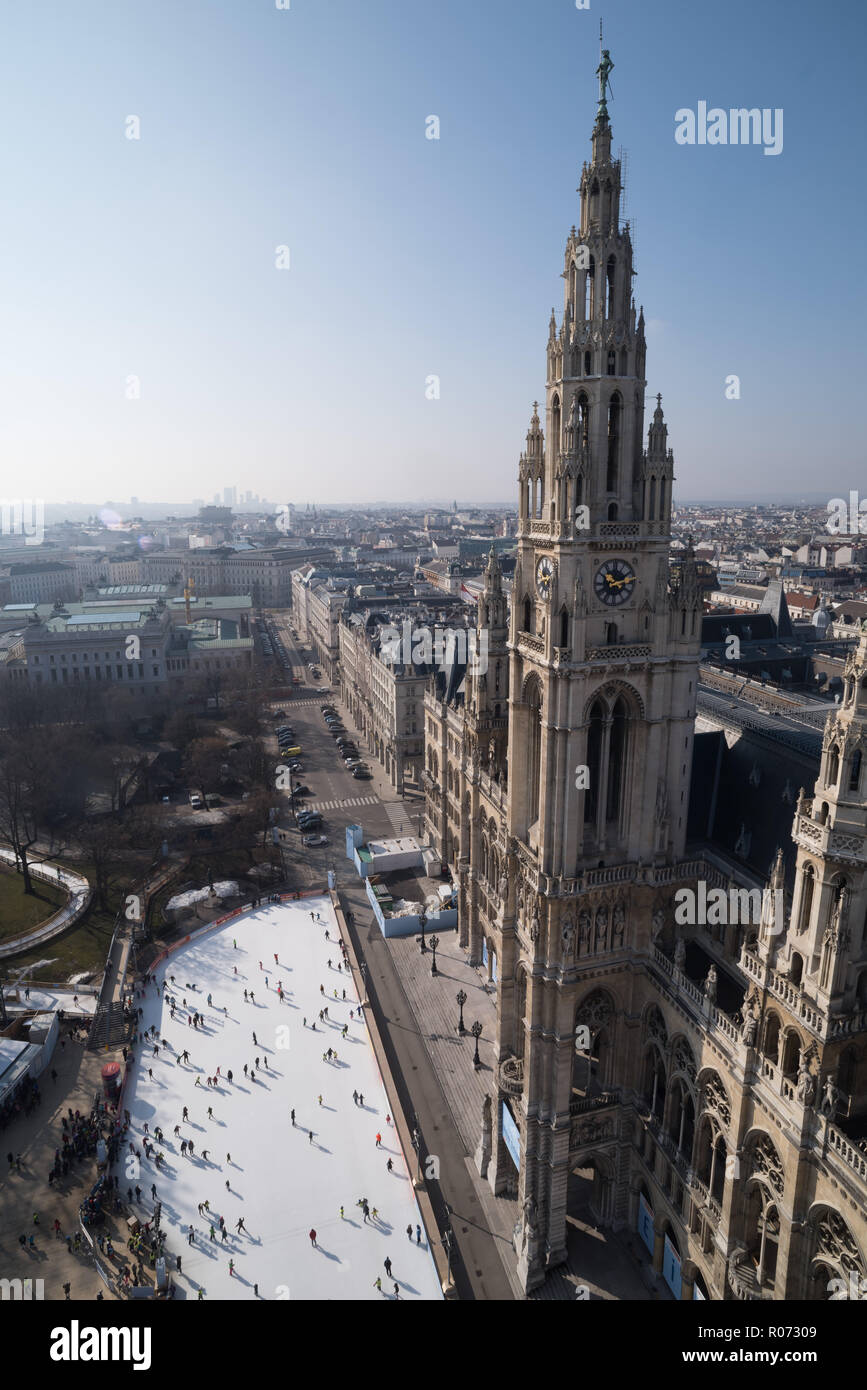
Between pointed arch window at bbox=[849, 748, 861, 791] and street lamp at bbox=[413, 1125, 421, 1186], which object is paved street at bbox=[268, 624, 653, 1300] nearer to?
street lamp at bbox=[413, 1125, 421, 1186]

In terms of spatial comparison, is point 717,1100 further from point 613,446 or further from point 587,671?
point 613,446

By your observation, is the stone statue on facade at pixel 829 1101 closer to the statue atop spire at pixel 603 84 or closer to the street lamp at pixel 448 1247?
the street lamp at pixel 448 1247

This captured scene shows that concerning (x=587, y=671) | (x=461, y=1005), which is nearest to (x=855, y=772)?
(x=587, y=671)

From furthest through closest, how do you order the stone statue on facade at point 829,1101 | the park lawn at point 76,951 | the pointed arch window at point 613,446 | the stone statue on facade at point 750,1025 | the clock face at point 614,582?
the park lawn at point 76,951 → the clock face at point 614,582 → the pointed arch window at point 613,446 → the stone statue on facade at point 750,1025 → the stone statue on facade at point 829,1101

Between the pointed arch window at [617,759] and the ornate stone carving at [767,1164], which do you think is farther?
the pointed arch window at [617,759]

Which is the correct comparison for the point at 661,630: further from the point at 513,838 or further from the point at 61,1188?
the point at 61,1188

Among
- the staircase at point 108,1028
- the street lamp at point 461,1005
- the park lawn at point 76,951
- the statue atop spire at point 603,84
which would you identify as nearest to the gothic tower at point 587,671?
the statue atop spire at point 603,84
